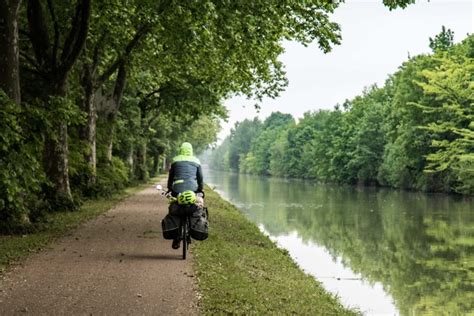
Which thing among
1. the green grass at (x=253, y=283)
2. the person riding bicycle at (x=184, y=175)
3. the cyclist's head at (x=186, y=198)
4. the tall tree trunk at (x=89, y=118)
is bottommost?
the green grass at (x=253, y=283)

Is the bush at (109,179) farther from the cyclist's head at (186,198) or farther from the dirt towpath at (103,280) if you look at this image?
the cyclist's head at (186,198)

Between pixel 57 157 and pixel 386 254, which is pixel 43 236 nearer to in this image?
pixel 57 157

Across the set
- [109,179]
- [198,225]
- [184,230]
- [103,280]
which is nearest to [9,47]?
[184,230]

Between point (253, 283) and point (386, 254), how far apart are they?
9.89 m

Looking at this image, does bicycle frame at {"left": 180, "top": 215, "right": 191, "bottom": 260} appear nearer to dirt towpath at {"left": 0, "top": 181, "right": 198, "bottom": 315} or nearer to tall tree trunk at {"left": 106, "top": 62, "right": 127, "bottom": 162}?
dirt towpath at {"left": 0, "top": 181, "right": 198, "bottom": 315}

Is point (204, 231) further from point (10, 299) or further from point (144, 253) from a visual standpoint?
point (10, 299)

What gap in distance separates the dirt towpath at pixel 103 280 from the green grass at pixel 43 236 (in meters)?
0.33

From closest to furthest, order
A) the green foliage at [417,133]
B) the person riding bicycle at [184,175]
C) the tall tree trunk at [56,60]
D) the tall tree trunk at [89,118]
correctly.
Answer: the person riding bicycle at [184,175]
the tall tree trunk at [56,60]
the tall tree trunk at [89,118]
the green foliage at [417,133]

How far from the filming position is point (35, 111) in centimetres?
1358

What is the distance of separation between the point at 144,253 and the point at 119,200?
16.1 metres

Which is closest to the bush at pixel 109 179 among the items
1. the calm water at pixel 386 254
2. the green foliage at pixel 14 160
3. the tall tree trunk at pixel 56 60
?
the tall tree trunk at pixel 56 60

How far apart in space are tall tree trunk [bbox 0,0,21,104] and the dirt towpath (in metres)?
3.77

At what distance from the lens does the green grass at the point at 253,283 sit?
28.7 feet

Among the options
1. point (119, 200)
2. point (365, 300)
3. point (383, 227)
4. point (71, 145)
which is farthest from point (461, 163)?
point (365, 300)
